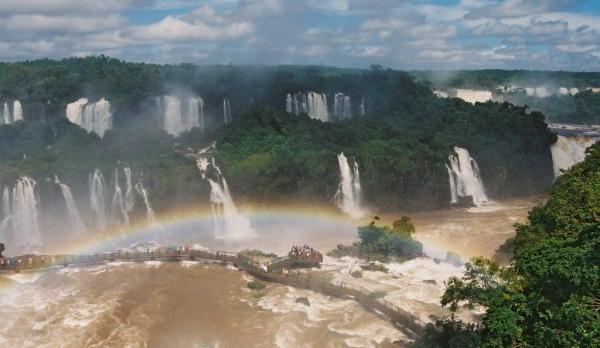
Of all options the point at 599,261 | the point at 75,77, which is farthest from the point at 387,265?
the point at 75,77

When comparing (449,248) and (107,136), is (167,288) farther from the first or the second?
(107,136)

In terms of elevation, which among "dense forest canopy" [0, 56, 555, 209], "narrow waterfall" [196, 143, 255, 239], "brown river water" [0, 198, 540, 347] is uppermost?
"dense forest canopy" [0, 56, 555, 209]

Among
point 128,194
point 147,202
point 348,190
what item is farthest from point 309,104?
point 128,194

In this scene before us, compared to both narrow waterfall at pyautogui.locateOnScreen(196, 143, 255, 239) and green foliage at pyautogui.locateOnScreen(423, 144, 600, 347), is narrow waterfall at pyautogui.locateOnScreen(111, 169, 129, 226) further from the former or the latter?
green foliage at pyautogui.locateOnScreen(423, 144, 600, 347)

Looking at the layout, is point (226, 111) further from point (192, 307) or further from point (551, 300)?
point (551, 300)

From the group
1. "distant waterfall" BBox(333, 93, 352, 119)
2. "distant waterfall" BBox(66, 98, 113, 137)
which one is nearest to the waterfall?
"distant waterfall" BBox(333, 93, 352, 119)

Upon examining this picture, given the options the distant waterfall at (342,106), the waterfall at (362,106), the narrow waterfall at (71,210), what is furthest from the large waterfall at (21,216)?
the waterfall at (362,106)

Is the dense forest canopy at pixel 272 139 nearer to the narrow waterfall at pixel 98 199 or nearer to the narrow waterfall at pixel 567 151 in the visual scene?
the narrow waterfall at pixel 98 199
